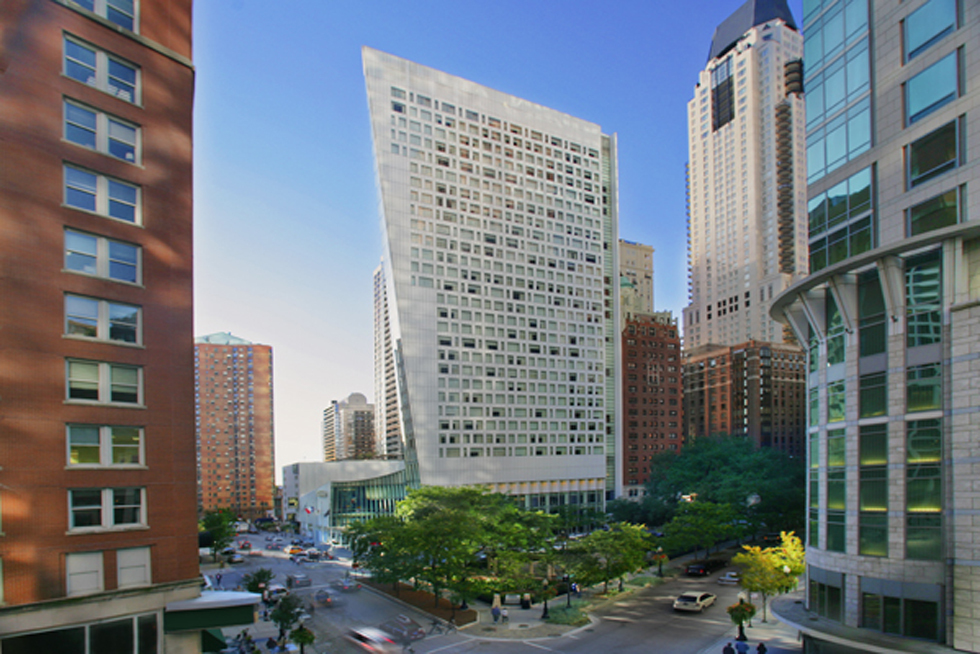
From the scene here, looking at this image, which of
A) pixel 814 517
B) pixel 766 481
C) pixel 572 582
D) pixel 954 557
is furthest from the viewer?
pixel 766 481

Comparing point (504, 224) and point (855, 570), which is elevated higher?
point (504, 224)

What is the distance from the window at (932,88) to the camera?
26688 millimetres

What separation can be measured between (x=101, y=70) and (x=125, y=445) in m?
13.4

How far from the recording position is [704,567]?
190ft

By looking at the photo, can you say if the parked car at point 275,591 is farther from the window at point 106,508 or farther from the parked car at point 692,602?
Result: the window at point 106,508

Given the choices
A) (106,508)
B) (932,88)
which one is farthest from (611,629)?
(932,88)

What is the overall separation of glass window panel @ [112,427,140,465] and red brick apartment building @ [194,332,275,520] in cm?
16350

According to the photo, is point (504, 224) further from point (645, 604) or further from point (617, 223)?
point (645, 604)

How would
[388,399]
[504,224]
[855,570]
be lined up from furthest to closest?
[388,399] → [504,224] → [855,570]

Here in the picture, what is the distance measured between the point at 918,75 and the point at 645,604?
37369 mm

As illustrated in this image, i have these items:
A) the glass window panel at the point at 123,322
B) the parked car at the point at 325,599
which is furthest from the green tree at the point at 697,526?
the glass window panel at the point at 123,322

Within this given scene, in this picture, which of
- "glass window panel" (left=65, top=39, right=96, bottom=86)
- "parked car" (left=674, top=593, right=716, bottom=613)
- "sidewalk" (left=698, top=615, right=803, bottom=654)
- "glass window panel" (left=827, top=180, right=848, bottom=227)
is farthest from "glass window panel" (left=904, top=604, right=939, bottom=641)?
"glass window panel" (left=65, top=39, right=96, bottom=86)

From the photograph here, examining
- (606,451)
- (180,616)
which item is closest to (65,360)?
(180,616)

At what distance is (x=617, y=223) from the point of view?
114 meters
